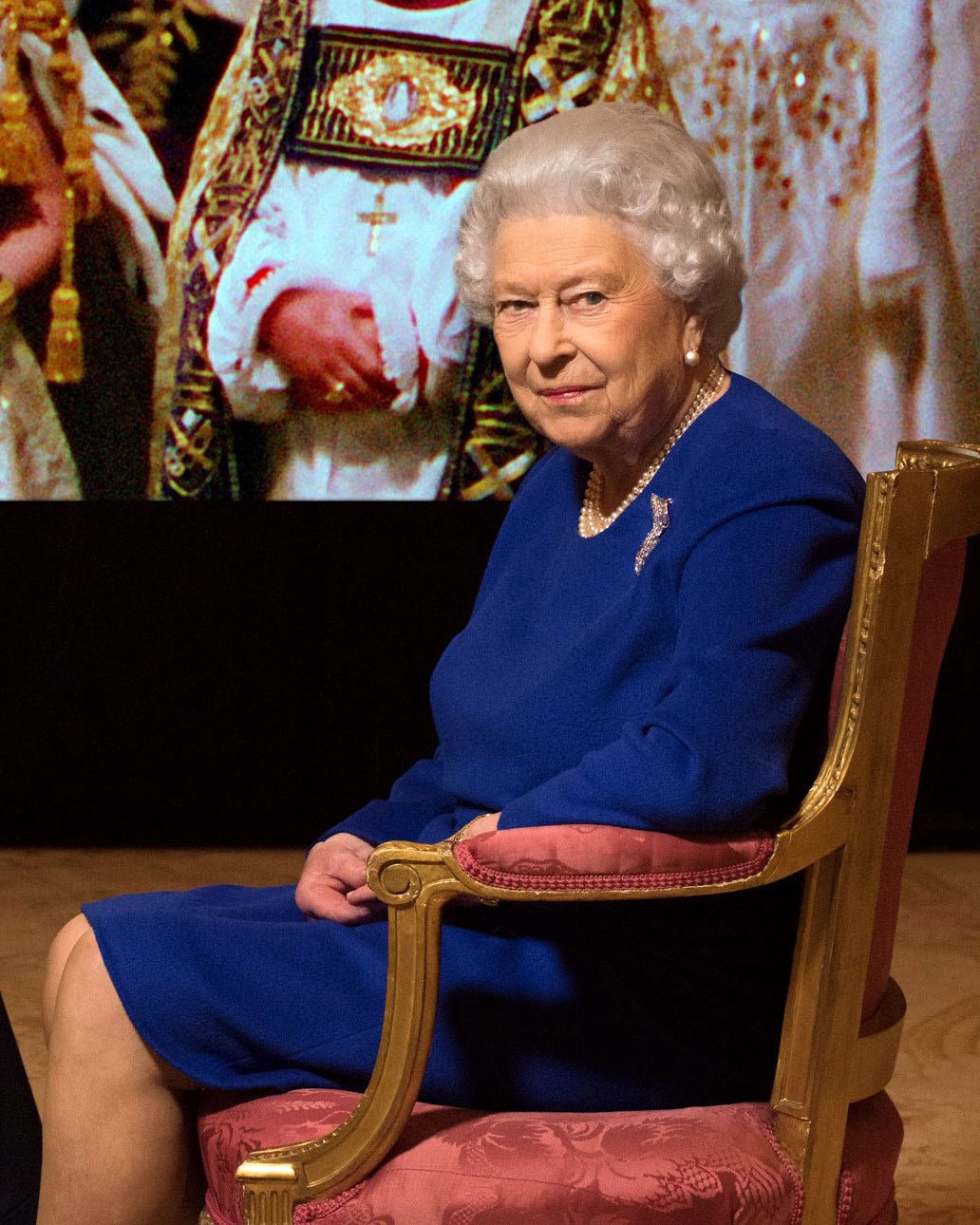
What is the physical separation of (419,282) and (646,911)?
8.45ft

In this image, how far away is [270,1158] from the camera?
137 cm

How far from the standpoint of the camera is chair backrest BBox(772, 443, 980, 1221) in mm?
1387

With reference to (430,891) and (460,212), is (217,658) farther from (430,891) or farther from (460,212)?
(430,891)

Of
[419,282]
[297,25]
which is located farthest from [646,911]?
[297,25]

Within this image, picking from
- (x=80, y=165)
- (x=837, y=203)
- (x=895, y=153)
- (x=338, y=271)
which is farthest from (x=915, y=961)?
(x=80, y=165)

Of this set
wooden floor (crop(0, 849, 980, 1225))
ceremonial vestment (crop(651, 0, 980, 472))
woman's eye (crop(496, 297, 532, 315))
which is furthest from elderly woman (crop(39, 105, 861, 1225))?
ceremonial vestment (crop(651, 0, 980, 472))

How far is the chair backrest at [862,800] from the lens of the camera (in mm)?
1387

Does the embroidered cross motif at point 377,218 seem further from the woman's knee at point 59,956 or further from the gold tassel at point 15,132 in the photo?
the woman's knee at point 59,956

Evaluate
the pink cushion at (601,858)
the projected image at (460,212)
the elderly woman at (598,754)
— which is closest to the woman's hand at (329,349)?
the projected image at (460,212)

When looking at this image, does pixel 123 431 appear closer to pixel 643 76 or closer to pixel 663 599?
pixel 643 76

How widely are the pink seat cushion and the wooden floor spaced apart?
1.08 m

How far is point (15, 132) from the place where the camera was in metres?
3.69

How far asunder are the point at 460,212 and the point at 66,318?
0.98 meters

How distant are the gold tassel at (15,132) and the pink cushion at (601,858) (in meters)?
2.87
